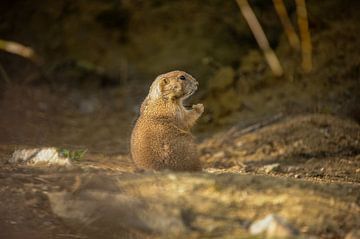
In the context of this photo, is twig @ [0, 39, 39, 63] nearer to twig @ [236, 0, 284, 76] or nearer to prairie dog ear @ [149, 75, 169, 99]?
twig @ [236, 0, 284, 76]

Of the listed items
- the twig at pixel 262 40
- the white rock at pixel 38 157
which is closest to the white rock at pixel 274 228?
the twig at pixel 262 40

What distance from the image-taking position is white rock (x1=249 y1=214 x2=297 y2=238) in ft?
15.1

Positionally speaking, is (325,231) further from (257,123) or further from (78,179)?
(257,123)

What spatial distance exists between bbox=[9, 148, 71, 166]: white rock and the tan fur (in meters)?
0.80

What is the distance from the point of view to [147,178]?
5.57 m

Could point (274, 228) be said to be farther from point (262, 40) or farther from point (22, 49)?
point (262, 40)

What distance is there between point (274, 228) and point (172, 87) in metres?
2.81

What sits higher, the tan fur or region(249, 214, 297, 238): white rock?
the tan fur

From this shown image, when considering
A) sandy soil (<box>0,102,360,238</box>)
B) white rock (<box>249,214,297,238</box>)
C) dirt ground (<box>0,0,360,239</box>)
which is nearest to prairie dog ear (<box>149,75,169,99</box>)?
dirt ground (<box>0,0,360,239</box>)

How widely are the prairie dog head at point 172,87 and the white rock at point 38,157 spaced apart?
4.01ft

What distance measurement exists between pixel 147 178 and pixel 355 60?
261 inches

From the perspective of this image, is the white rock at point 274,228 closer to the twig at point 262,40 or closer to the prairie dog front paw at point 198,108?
the twig at point 262,40

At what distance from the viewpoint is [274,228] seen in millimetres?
4641

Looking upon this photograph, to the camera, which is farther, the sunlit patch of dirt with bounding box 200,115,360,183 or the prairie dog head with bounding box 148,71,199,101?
the sunlit patch of dirt with bounding box 200,115,360,183
